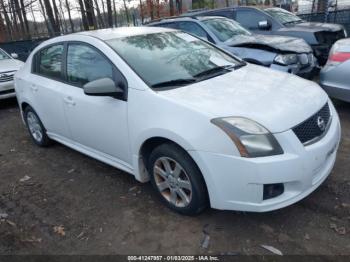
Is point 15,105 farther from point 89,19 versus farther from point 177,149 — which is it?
point 89,19

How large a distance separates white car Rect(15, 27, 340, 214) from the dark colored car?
453cm

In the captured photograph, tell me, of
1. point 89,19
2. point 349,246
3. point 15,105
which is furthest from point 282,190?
point 89,19

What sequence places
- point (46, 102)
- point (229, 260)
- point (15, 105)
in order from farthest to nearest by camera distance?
point (15, 105) < point (46, 102) < point (229, 260)

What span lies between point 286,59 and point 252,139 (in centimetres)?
383

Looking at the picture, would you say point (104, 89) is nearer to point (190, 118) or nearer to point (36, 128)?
point (190, 118)

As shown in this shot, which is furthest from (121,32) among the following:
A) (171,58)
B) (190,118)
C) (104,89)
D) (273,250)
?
(273,250)

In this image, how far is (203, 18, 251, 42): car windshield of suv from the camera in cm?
744

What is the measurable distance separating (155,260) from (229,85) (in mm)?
1660

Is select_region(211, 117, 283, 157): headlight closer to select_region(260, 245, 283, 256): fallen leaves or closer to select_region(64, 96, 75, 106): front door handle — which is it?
select_region(260, 245, 283, 256): fallen leaves

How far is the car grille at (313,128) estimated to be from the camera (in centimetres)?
279

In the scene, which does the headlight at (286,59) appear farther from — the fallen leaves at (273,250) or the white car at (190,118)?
the fallen leaves at (273,250)

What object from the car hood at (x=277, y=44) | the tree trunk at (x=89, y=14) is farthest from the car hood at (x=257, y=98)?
the tree trunk at (x=89, y=14)

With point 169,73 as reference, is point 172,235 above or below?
below

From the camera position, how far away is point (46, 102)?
454cm
